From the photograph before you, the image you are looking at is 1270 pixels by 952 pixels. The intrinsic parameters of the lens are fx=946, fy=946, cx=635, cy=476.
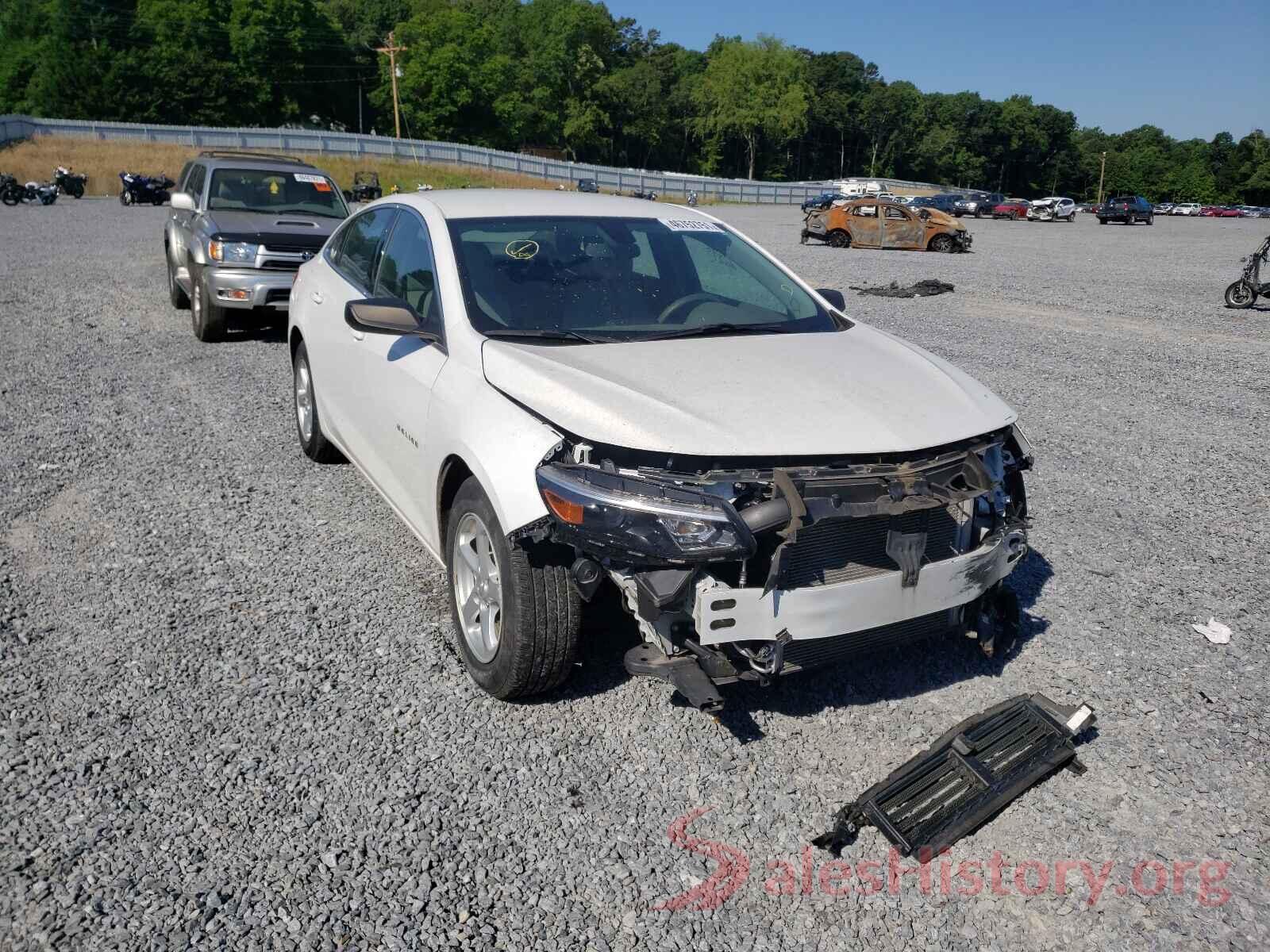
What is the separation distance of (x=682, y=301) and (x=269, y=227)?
740 cm

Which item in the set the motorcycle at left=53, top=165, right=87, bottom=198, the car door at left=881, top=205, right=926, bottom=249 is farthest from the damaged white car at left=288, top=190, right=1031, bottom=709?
the motorcycle at left=53, top=165, right=87, bottom=198

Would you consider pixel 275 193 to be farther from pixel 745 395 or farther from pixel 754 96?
pixel 754 96

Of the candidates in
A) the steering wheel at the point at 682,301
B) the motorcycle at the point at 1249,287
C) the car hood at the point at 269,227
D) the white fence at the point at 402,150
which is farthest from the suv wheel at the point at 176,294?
the white fence at the point at 402,150

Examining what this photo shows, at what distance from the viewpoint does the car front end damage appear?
287 centimetres

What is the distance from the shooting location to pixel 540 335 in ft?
12.6

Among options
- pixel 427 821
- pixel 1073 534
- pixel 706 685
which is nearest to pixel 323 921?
pixel 427 821

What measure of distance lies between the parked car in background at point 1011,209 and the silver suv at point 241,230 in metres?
49.3

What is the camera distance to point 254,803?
9.73 feet

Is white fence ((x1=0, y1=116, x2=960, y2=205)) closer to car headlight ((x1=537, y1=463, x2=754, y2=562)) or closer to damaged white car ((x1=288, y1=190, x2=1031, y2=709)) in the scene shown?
damaged white car ((x1=288, y1=190, x2=1031, y2=709))

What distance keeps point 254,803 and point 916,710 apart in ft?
7.70

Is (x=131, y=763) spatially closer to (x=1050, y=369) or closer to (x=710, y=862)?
(x=710, y=862)

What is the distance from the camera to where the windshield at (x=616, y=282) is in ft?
13.1

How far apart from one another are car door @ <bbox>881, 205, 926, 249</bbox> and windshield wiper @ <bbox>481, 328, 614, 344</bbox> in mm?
24617

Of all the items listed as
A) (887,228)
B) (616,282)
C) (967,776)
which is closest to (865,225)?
(887,228)
